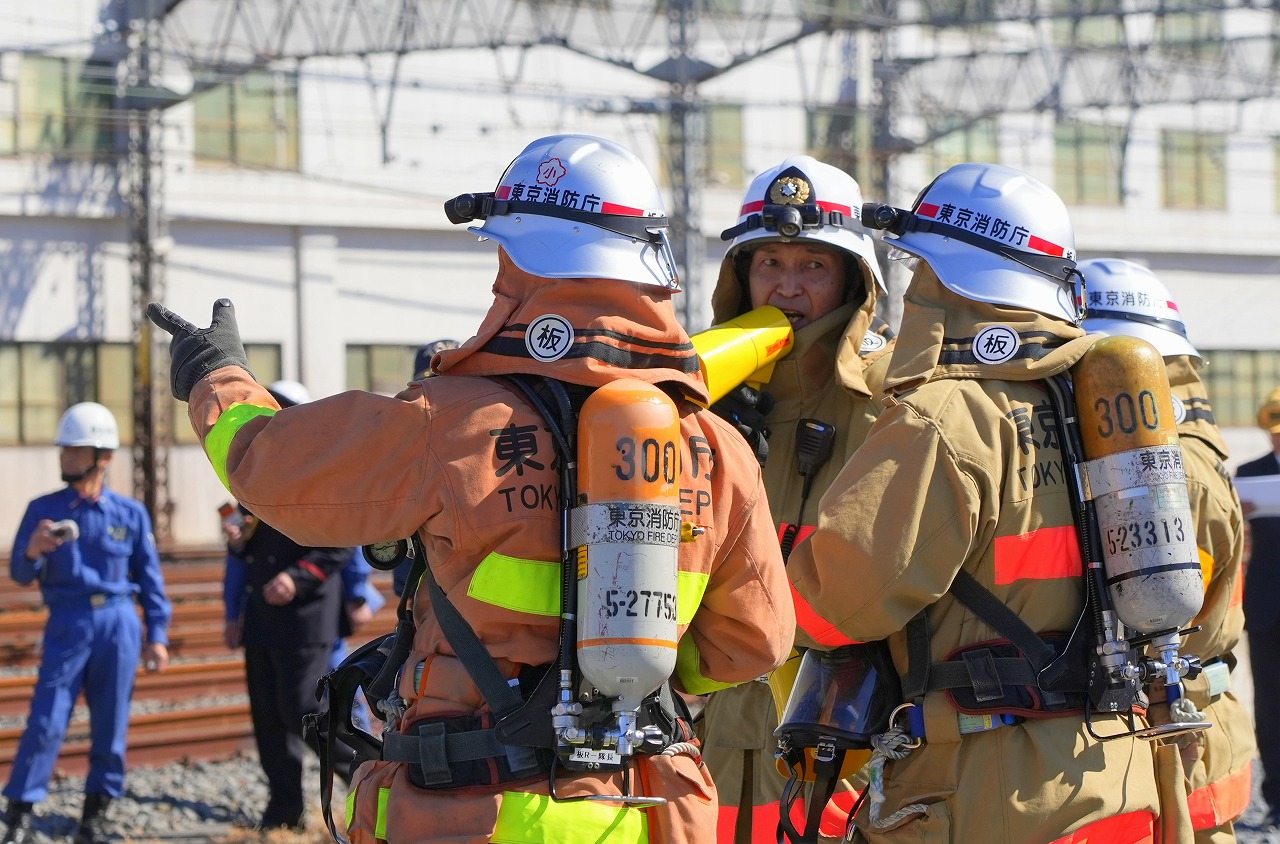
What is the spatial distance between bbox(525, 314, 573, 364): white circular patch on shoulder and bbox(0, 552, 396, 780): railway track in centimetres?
655

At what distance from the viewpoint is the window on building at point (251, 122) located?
23.5 m

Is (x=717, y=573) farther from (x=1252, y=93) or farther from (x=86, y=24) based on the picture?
(x=1252, y=93)

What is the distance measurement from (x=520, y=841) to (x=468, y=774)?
0.16m

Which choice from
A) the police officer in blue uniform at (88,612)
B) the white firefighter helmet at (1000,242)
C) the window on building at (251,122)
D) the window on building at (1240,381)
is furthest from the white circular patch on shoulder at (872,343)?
the window on building at (1240,381)

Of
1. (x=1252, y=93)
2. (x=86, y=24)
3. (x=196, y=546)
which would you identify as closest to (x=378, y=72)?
(x=86, y=24)

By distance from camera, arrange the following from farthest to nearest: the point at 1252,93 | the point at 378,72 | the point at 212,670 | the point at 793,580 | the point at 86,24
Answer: the point at 1252,93 → the point at 378,72 → the point at 86,24 → the point at 212,670 → the point at 793,580

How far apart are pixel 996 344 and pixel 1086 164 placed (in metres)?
28.4

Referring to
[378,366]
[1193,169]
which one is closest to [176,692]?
[378,366]

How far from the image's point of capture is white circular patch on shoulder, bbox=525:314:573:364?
2914 millimetres

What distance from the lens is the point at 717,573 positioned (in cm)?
309

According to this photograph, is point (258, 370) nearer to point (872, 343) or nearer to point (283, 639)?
point (283, 639)

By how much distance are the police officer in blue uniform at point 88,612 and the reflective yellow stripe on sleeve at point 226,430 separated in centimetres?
480

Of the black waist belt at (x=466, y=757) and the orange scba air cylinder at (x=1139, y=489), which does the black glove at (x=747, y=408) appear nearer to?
the orange scba air cylinder at (x=1139, y=489)

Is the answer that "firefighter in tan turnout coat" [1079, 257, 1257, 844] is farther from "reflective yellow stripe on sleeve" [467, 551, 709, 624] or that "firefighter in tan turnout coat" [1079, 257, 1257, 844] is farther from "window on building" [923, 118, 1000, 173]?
"window on building" [923, 118, 1000, 173]
